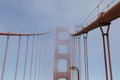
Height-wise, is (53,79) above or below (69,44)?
below

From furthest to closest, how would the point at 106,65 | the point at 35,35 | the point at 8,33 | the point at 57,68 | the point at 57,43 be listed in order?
the point at 57,43
the point at 57,68
the point at 35,35
the point at 8,33
the point at 106,65

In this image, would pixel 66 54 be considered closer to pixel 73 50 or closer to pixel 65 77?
pixel 73 50

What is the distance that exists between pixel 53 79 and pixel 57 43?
3.33 metres

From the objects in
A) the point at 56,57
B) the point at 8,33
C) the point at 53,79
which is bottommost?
the point at 53,79

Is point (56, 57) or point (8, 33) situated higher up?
point (8, 33)

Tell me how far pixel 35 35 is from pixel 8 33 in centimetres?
306

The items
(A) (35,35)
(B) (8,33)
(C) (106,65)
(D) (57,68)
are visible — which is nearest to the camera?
(C) (106,65)

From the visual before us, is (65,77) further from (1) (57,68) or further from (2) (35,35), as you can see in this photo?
(2) (35,35)

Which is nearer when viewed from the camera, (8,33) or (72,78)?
(8,33)

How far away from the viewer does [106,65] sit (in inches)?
235

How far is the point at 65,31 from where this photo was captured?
20.7 m

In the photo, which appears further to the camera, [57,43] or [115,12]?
[57,43]

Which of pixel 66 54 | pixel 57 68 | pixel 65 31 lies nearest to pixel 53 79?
pixel 57 68

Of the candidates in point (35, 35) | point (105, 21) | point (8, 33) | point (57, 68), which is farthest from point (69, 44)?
point (105, 21)
